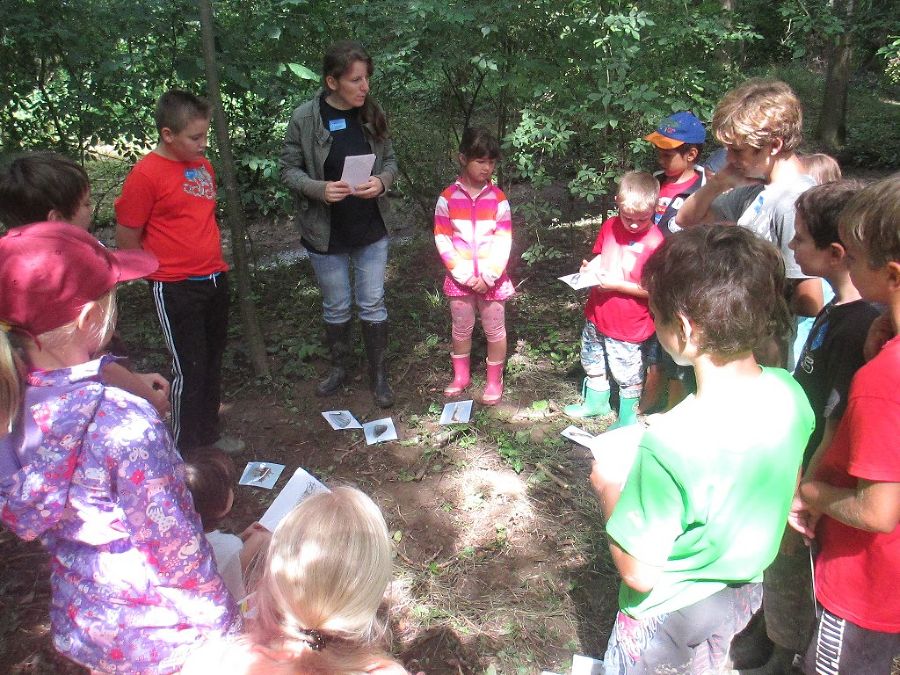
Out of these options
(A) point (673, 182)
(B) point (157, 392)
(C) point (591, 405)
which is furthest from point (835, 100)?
(B) point (157, 392)

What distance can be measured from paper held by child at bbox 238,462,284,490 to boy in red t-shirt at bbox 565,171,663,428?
6.35ft

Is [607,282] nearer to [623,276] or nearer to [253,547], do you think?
[623,276]

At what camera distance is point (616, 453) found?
5.56ft

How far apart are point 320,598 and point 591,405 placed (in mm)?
2917

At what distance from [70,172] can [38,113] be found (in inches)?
101

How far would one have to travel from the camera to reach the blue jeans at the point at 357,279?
12.9ft

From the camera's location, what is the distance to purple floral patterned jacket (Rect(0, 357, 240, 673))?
1450mm

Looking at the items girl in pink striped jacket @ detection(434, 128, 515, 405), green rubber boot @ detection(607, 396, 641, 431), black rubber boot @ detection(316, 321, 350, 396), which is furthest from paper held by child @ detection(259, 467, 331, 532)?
green rubber boot @ detection(607, 396, 641, 431)

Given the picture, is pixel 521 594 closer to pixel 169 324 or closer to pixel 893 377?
pixel 893 377

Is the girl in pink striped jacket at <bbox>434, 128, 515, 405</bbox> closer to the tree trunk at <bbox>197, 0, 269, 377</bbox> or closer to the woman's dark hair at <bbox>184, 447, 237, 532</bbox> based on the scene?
the tree trunk at <bbox>197, 0, 269, 377</bbox>

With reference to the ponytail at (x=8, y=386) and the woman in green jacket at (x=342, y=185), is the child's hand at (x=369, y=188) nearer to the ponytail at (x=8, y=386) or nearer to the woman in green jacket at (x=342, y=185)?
the woman in green jacket at (x=342, y=185)

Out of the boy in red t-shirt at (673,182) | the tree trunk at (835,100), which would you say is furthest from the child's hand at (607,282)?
the tree trunk at (835,100)

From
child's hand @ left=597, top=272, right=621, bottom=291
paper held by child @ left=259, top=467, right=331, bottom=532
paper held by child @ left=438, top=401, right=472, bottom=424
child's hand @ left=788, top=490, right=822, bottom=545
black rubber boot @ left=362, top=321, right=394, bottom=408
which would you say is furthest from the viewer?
black rubber boot @ left=362, top=321, right=394, bottom=408

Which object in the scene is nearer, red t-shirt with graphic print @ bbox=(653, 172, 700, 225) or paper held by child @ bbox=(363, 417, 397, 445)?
red t-shirt with graphic print @ bbox=(653, 172, 700, 225)
